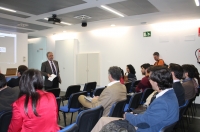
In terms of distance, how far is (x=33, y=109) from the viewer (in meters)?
1.44

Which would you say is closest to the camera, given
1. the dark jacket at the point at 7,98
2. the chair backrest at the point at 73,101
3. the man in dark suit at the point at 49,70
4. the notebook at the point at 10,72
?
the dark jacket at the point at 7,98

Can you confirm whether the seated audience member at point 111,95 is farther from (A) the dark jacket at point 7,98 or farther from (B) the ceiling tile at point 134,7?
(B) the ceiling tile at point 134,7

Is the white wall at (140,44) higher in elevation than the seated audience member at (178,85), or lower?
higher

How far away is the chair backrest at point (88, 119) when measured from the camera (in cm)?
181

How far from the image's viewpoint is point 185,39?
5926 mm

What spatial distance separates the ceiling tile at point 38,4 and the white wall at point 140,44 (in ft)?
11.1

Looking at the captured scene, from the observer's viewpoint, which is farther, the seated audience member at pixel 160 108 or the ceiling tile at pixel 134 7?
the ceiling tile at pixel 134 7

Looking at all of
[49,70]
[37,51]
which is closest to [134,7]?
[49,70]

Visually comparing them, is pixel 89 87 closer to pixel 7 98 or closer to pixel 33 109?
pixel 7 98

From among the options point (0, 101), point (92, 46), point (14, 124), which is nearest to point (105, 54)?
point (92, 46)

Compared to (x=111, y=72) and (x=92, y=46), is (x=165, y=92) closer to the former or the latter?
(x=111, y=72)

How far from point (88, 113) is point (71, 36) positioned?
23.6 feet

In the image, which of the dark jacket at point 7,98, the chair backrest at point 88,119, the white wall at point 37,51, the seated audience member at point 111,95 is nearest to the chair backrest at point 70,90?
the seated audience member at point 111,95

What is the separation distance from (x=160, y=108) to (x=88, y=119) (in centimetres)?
81
